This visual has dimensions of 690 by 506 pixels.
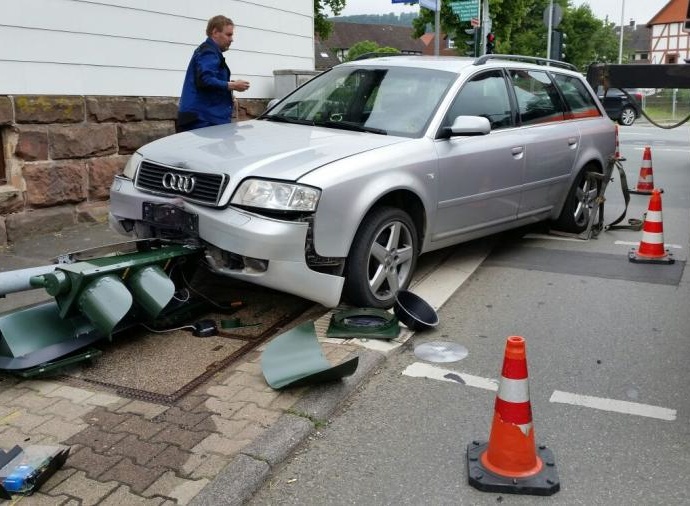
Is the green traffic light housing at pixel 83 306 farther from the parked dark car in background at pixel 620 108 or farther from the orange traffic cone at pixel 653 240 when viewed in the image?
the parked dark car in background at pixel 620 108

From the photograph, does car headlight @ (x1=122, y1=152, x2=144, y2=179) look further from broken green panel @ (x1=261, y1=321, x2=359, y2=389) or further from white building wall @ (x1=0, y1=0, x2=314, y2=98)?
white building wall @ (x1=0, y1=0, x2=314, y2=98)

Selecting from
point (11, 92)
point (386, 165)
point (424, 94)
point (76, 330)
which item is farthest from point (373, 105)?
point (11, 92)

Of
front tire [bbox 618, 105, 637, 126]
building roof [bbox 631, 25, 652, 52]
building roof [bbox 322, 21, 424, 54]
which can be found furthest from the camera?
building roof [bbox 631, 25, 652, 52]

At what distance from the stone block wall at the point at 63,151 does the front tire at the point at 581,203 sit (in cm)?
447

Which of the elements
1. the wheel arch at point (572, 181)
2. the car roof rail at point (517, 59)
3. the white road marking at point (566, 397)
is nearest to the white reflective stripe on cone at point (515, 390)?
the white road marking at point (566, 397)

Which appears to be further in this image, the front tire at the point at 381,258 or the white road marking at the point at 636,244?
the white road marking at the point at 636,244

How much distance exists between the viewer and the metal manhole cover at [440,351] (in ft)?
14.8

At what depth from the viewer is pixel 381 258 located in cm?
508

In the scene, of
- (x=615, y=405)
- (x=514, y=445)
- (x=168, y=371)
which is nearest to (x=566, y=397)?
(x=615, y=405)

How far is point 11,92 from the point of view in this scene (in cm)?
675

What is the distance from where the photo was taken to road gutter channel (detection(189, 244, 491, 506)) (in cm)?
300

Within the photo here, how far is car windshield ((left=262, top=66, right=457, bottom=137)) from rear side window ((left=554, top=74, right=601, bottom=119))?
76.5 inches

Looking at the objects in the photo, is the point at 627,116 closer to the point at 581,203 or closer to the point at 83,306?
the point at 581,203

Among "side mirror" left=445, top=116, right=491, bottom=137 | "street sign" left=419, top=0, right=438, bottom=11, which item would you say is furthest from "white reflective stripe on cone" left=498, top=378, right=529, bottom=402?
"street sign" left=419, top=0, right=438, bottom=11
